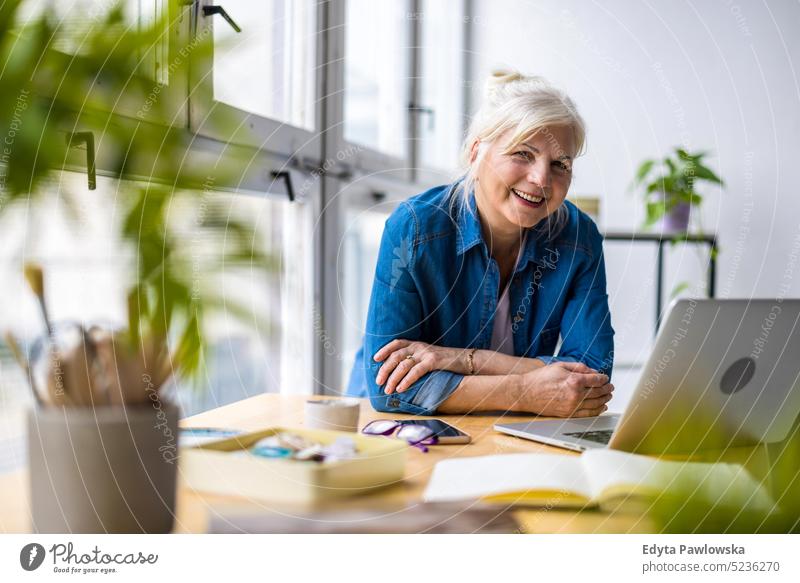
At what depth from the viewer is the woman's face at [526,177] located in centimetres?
108

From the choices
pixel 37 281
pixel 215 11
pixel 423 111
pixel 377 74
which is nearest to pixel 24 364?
pixel 37 281

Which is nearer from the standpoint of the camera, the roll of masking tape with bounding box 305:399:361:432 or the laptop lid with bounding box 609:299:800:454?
the laptop lid with bounding box 609:299:800:454

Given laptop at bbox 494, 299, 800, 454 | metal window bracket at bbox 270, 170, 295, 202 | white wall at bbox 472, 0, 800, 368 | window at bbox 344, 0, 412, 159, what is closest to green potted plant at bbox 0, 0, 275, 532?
laptop at bbox 494, 299, 800, 454

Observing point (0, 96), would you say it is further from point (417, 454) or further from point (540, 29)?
point (540, 29)

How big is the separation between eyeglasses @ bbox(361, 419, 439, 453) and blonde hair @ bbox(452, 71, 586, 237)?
496 millimetres

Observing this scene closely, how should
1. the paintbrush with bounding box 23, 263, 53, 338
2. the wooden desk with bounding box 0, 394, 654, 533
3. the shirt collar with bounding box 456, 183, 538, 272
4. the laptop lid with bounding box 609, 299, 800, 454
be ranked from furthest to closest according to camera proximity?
1. the shirt collar with bounding box 456, 183, 538, 272
2. the laptop lid with bounding box 609, 299, 800, 454
3. the wooden desk with bounding box 0, 394, 654, 533
4. the paintbrush with bounding box 23, 263, 53, 338

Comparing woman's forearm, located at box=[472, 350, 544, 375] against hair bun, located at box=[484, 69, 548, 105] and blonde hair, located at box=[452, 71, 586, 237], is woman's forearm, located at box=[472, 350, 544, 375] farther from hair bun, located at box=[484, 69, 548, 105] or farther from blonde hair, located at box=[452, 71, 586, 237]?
hair bun, located at box=[484, 69, 548, 105]

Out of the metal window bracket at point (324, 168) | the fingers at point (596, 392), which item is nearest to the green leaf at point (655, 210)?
the metal window bracket at point (324, 168)

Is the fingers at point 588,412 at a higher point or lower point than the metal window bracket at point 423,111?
lower

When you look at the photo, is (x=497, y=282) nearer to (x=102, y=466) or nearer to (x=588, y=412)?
(x=588, y=412)

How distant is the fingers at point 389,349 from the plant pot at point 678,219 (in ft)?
4.44

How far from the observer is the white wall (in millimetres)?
2113

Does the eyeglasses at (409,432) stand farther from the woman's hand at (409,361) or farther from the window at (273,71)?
the window at (273,71)
